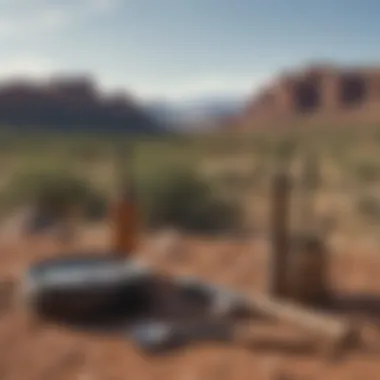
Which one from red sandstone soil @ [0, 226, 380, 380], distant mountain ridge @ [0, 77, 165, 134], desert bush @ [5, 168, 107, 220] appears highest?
distant mountain ridge @ [0, 77, 165, 134]

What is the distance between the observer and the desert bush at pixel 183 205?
1366 cm

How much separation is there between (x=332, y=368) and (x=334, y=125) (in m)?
53.7

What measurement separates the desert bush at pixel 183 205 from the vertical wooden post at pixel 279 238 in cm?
633

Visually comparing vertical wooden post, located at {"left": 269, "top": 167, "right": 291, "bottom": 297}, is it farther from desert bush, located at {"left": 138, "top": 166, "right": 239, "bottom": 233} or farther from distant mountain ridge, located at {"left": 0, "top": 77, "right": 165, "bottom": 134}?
distant mountain ridge, located at {"left": 0, "top": 77, "right": 165, "bottom": 134}

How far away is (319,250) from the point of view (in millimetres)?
6562

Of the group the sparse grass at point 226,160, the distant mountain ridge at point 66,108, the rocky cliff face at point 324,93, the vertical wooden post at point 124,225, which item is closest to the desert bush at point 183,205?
the sparse grass at point 226,160

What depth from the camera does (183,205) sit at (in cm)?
1453

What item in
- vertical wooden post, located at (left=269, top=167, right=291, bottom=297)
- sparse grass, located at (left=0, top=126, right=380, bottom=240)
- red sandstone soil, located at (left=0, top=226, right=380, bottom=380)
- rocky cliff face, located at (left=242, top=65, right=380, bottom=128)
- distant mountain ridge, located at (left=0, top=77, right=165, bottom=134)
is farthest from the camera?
rocky cliff face, located at (left=242, top=65, right=380, bottom=128)

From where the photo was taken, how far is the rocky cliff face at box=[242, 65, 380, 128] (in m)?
66.4

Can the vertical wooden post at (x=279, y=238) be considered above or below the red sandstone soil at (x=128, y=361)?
above

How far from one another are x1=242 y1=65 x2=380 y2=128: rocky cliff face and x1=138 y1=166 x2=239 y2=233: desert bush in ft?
164

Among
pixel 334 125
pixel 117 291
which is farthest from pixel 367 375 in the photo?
pixel 334 125

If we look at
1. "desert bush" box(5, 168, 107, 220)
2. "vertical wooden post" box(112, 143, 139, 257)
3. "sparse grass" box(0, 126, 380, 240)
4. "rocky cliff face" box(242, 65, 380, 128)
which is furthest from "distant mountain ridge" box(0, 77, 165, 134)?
"vertical wooden post" box(112, 143, 139, 257)

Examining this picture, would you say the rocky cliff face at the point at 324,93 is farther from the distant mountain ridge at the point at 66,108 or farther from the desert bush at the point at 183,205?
the desert bush at the point at 183,205
